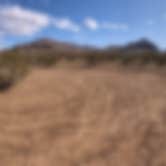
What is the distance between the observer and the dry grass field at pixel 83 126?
6.92 meters

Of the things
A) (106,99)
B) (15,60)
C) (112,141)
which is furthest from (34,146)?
(15,60)

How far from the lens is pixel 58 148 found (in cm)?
734

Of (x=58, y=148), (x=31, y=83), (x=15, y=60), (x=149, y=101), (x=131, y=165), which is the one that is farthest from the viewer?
(x=15, y=60)

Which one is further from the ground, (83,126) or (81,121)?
(81,121)

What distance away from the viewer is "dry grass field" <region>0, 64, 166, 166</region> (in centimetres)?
692

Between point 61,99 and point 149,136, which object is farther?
point 61,99

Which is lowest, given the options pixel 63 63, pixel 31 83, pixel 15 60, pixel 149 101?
pixel 149 101

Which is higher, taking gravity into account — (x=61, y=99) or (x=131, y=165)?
(x=61, y=99)

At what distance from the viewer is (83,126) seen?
8859 mm

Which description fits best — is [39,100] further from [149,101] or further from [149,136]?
[149,136]

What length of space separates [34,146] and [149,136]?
2.95m

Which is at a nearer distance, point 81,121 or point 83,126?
point 83,126

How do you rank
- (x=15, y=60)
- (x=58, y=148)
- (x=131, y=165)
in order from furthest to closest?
(x=15, y=60), (x=58, y=148), (x=131, y=165)

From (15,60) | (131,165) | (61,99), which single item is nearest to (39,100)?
(61,99)
